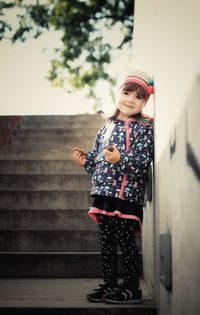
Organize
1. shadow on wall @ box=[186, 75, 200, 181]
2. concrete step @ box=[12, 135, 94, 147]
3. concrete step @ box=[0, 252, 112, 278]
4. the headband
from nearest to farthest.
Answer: shadow on wall @ box=[186, 75, 200, 181]
the headband
concrete step @ box=[0, 252, 112, 278]
concrete step @ box=[12, 135, 94, 147]

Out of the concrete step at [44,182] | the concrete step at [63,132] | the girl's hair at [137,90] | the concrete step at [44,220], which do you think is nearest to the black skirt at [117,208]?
the girl's hair at [137,90]

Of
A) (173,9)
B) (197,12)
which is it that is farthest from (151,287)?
(197,12)

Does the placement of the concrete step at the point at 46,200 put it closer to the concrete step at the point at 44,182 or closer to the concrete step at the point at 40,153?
the concrete step at the point at 44,182

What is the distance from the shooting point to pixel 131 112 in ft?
8.31

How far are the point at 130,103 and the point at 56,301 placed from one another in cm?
117

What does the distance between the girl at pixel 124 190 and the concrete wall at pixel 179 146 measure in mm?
153

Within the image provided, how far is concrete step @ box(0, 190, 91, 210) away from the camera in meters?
3.81

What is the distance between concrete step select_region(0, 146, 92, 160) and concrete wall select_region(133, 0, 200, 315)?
2.83 m

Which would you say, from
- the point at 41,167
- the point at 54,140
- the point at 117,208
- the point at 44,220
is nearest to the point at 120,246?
the point at 117,208

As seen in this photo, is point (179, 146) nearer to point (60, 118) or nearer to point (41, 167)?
point (41, 167)

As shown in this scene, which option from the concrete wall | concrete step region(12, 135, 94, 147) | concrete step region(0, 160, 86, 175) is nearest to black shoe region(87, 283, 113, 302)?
the concrete wall

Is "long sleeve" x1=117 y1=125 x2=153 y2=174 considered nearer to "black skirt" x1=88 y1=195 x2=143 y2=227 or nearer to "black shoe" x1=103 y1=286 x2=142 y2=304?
"black skirt" x1=88 y1=195 x2=143 y2=227

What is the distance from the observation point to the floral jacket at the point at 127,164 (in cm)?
232

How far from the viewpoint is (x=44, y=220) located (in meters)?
3.50
